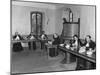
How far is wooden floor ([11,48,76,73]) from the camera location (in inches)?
76.2

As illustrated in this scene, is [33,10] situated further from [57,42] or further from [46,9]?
[57,42]

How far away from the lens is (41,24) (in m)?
2.01

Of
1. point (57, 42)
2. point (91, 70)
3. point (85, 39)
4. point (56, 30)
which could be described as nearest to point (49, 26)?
point (56, 30)

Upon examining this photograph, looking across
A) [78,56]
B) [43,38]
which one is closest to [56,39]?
[43,38]

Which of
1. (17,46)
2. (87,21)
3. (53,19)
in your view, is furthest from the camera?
(87,21)

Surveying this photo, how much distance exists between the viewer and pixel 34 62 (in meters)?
1.99

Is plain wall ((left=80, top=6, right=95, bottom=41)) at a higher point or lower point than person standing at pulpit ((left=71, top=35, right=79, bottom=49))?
higher

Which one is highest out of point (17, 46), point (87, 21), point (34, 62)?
point (87, 21)

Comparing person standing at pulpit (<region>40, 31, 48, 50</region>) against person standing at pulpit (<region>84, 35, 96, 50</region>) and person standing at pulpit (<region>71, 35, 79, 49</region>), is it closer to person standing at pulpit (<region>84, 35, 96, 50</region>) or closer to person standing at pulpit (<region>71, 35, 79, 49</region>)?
person standing at pulpit (<region>71, 35, 79, 49</region>)

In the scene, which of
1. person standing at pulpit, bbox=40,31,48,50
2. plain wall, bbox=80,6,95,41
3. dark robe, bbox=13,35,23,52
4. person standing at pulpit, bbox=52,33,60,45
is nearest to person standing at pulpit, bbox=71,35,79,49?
→ plain wall, bbox=80,6,95,41

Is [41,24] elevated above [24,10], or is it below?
below

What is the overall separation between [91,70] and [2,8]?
1463 mm

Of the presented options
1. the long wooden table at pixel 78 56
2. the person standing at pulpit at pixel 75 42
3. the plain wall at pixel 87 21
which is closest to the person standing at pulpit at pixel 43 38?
the long wooden table at pixel 78 56

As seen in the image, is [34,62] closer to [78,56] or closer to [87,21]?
[78,56]
